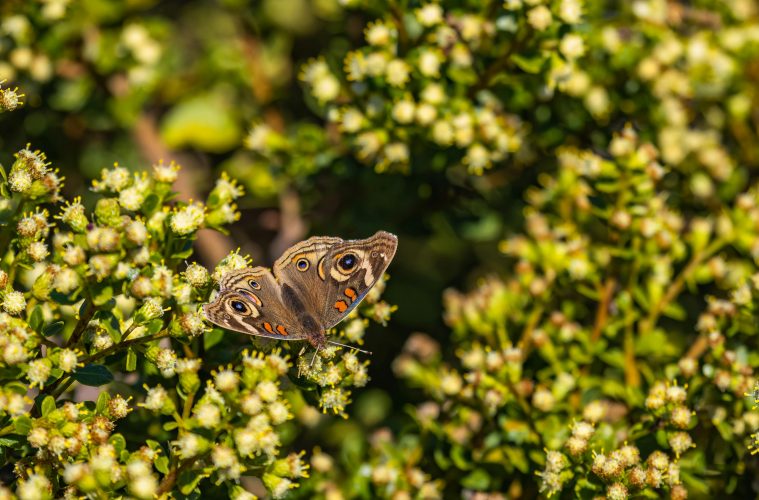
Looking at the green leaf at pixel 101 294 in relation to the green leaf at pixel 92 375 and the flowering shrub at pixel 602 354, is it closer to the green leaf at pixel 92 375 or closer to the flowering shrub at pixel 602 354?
the green leaf at pixel 92 375

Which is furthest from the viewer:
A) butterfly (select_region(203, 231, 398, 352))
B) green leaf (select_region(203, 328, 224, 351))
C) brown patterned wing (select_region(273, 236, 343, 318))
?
brown patterned wing (select_region(273, 236, 343, 318))

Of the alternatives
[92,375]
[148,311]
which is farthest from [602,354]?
[92,375]

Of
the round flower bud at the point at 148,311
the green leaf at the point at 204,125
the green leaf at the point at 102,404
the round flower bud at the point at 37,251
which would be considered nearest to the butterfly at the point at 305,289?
the round flower bud at the point at 148,311

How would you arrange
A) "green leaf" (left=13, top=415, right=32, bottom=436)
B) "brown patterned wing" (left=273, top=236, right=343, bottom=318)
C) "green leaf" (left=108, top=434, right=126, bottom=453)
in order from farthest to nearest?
"brown patterned wing" (left=273, top=236, right=343, bottom=318) < "green leaf" (left=108, top=434, right=126, bottom=453) < "green leaf" (left=13, top=415, right=32, bottom=436)

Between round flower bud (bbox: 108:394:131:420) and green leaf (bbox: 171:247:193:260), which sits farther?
green leaf (bbox: 171:247:193:260)

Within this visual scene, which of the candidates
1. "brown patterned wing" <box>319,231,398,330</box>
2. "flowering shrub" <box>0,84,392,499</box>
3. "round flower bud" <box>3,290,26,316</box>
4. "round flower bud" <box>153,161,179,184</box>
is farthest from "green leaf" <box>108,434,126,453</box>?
"round flower bud" <box>153,161,179,184</box>

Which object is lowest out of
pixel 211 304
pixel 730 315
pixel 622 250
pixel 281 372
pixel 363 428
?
pixel 363 428

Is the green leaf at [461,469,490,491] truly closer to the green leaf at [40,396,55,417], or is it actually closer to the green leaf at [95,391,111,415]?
the green leaf at [95,391,111,415]

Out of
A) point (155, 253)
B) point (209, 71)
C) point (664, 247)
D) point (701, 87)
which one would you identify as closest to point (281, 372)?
point (155, 253)

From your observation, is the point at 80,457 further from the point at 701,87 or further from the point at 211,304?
the point at 701,87
